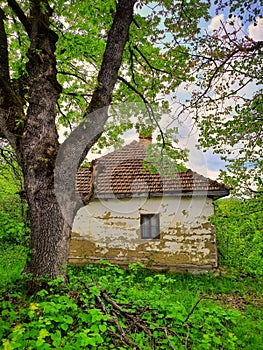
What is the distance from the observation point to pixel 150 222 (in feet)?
35.1

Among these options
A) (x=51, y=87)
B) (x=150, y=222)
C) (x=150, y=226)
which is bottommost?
(x=150, y=226)

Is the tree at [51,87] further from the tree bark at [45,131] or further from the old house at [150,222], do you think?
the old house at [150,222]

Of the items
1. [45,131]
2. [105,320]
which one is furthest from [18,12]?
[105,320]

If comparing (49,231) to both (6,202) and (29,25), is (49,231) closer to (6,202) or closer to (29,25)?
(29,25)

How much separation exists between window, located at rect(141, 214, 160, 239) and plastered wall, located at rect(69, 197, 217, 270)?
10.4 inches

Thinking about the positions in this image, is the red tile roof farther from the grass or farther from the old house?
the grass

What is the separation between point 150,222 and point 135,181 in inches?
65.1

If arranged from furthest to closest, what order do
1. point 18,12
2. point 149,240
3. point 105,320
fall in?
point 149,240
point 18,12
point 105,320

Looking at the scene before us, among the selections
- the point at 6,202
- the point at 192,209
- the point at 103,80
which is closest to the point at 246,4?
the point at 103,80

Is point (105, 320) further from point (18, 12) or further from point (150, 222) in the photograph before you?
point (150, 222)

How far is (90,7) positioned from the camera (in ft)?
18.9

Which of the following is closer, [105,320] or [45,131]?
[105,320]

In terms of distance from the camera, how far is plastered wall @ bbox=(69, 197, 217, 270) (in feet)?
32.8

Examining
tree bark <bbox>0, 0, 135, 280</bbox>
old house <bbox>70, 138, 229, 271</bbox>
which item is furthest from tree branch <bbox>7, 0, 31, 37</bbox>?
old house <bbox>70, 138, 229, 271</bbox>
